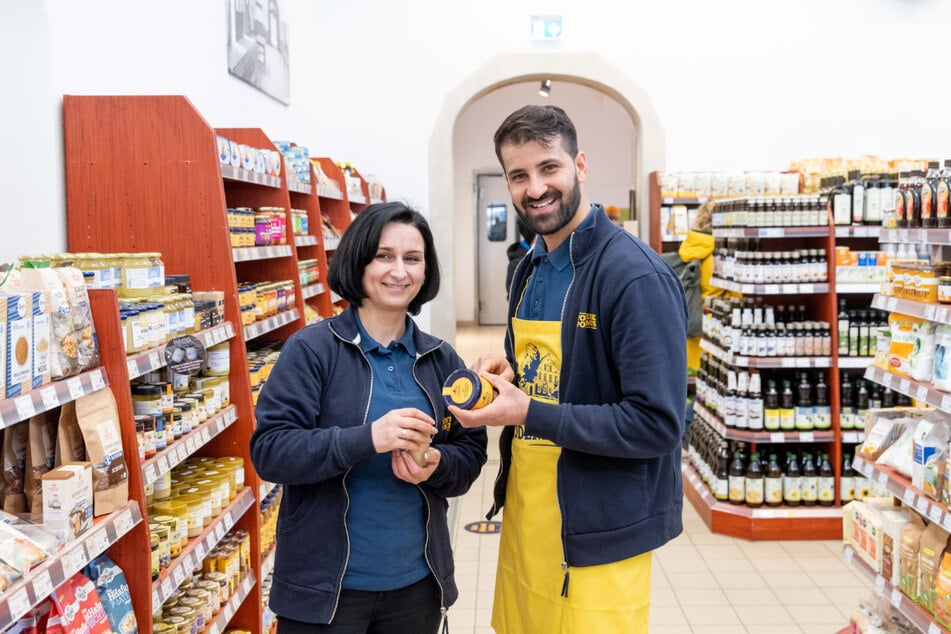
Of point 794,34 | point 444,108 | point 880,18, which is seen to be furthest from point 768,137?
point 444,108

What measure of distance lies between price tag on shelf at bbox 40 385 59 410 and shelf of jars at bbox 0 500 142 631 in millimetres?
327

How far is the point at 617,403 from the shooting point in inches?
77.0

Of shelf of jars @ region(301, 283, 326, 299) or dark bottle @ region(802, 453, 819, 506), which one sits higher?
shelf of jars @ region(301, 283, 326, 299)

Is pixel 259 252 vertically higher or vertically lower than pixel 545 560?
higher

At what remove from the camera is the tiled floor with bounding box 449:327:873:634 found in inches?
165

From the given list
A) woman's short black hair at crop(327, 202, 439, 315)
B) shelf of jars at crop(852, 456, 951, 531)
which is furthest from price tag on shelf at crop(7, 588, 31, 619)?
shelf of jars at crop(852, 456, 951, 531)

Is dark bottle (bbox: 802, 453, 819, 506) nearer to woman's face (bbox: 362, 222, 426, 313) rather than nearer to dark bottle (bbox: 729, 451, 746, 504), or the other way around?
dark bottle (bbox: 729, 451, 746, 504)

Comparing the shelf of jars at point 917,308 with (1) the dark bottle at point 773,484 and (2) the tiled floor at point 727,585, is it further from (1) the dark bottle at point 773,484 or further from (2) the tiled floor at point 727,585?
(1) the dark bottle at point 773,484

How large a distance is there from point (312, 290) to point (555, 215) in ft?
10.7

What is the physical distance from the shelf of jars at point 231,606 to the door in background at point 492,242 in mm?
13603

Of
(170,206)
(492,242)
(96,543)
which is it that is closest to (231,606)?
(96,543)

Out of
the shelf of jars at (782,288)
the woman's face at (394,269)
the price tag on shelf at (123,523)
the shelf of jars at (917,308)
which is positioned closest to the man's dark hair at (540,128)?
the woman's face at (394,269)

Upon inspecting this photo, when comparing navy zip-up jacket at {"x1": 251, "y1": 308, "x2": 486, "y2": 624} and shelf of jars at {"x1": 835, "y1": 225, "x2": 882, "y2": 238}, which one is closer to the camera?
navy zip-up jacket at {"x1": 251, "y1": 308, "x2": 486, "y2": 624}

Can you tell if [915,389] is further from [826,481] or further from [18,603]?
[18,603]
